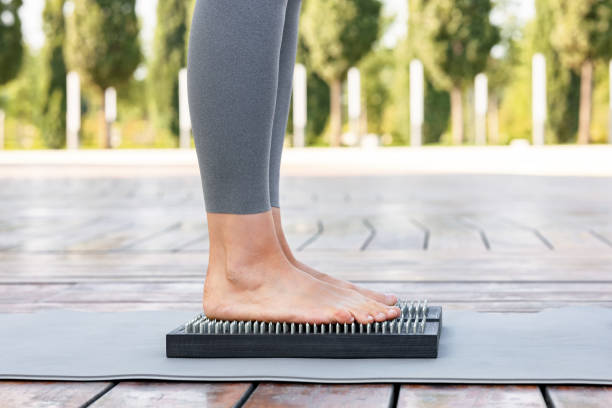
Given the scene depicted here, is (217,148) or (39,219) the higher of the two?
(217,148)

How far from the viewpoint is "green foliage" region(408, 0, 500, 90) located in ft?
61.3

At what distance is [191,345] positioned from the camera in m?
1.04

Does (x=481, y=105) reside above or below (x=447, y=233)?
above

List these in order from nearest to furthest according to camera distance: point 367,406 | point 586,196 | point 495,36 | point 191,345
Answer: point 367,406, point 191,345, point 586,196, point 495,36

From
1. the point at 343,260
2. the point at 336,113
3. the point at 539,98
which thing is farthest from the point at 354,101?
the point at 343,260

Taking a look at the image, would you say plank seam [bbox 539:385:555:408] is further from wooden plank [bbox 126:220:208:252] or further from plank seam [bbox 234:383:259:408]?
wooden plank [bbox 126:220:208:252]

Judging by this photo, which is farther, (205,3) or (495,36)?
(495,36)

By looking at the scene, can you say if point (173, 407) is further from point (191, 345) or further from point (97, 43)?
point (97, 43)

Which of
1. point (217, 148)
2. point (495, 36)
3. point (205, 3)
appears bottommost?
point (217, 148)

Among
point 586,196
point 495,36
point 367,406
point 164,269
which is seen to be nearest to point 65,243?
point 164,269

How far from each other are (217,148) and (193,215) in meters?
2.38

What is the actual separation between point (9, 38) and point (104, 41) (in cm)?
203

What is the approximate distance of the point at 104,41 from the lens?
20172 mm

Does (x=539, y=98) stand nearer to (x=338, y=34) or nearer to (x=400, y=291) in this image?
(x=338, y=34)
